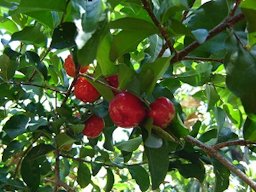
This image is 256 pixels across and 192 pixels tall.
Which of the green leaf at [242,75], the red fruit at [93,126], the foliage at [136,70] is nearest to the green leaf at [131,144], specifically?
the foliage at [136,70]

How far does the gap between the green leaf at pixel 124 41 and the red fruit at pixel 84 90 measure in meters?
0.16

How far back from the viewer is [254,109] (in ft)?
2.93

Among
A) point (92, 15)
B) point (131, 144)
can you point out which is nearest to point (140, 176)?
point (131, 144)

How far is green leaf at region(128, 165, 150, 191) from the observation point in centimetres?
143

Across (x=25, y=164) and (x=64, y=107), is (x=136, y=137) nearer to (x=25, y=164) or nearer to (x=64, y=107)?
(x=64, y=107)

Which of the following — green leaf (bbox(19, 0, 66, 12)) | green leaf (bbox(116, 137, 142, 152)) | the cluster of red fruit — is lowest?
green leaf (bbox(116, 137, 142, 152))

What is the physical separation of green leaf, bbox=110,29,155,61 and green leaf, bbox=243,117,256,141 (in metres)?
0.38

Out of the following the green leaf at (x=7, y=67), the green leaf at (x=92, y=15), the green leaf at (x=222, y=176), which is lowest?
the green leaf at (x=222, y=176)

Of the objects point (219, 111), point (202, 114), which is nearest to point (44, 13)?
point (219, 111)

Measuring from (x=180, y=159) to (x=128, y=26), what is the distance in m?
0.59

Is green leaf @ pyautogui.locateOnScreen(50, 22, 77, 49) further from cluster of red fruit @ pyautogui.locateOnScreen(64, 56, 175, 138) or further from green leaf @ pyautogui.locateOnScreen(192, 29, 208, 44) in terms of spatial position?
green leaf @ pyautogui.locateOnScreen(192, 29, 208, 44)

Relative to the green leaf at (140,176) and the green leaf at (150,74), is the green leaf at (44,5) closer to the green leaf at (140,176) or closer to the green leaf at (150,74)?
the green leaf at (150,74)

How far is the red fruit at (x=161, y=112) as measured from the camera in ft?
2.97

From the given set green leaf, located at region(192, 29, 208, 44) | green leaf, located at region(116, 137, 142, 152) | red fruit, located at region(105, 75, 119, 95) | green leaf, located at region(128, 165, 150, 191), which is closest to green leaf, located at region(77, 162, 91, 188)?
green leaf, located at region(128, 165, 150, 191)
